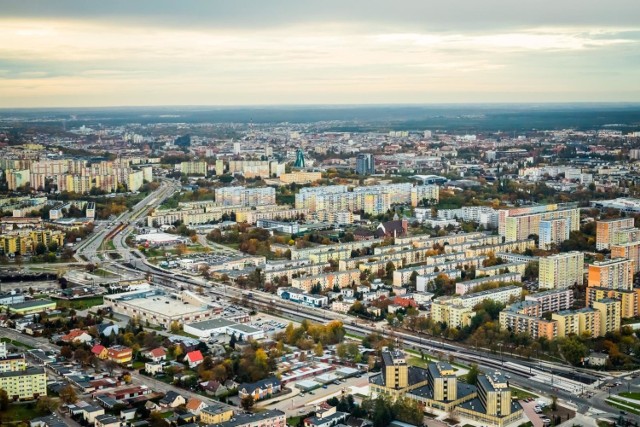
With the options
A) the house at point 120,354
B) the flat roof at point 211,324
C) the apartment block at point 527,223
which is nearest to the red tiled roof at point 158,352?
the house at point 120,354

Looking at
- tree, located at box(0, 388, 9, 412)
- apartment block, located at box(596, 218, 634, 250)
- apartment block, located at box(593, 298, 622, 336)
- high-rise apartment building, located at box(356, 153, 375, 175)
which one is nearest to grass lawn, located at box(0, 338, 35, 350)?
tree, located at box(0, 388, 9, 412)

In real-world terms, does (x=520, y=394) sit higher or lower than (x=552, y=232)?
lower

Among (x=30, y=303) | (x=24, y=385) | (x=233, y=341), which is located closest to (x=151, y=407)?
(x=24, y=385)

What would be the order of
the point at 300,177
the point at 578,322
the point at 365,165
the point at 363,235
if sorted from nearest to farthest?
the point at 578,322 → the point at 363,235 → the point at 300,177 → the point at 365,165

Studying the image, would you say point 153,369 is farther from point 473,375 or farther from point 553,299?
point 553,299

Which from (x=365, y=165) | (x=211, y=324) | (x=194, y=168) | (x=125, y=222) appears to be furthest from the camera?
(x=194, y=168)

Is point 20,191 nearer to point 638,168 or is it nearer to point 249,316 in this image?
point 249,316
